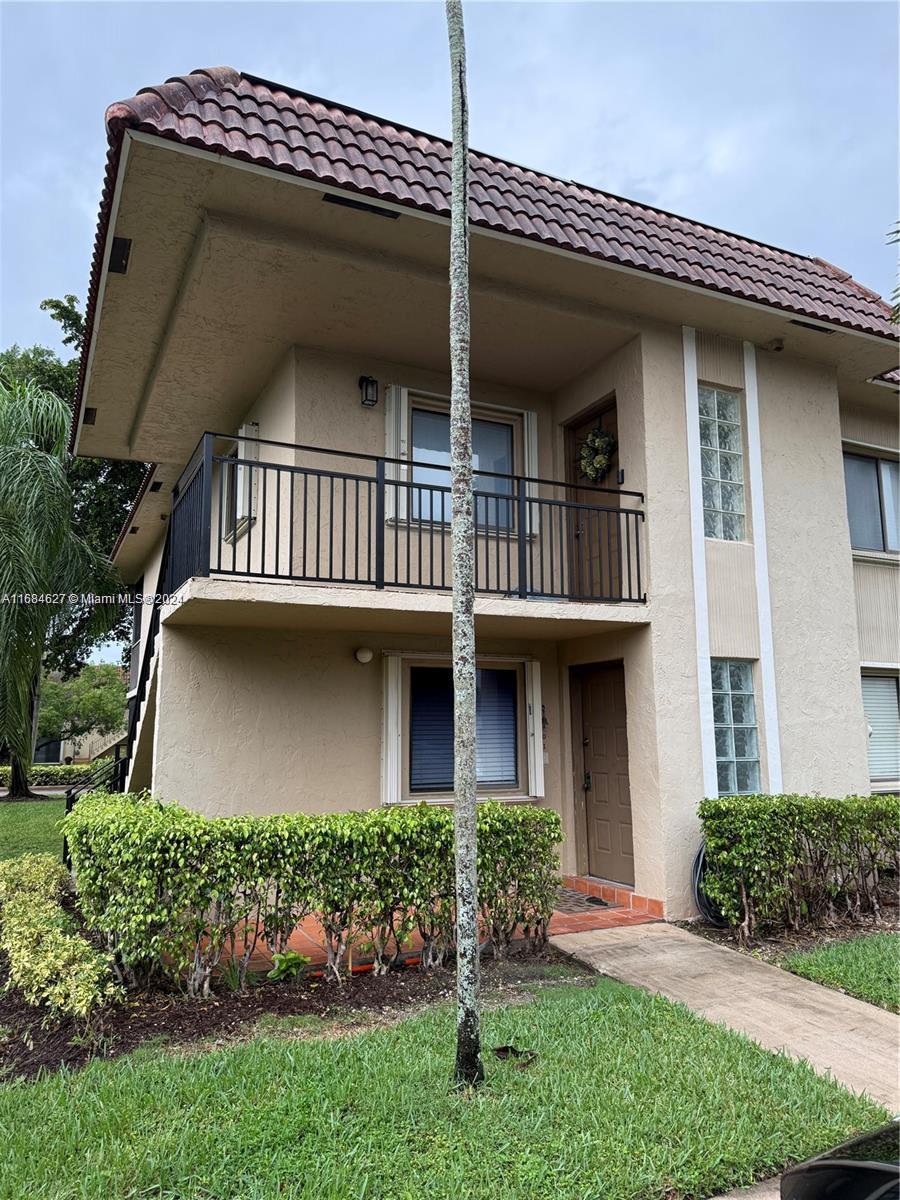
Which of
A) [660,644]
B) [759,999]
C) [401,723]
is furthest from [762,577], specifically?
[759,999]

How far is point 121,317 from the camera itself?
24.7 ft

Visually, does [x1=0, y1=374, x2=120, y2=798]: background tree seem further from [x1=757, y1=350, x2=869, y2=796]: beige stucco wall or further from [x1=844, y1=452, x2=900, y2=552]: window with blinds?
[x1=844, y1=452, x2=900, y2=552]: window with blinds

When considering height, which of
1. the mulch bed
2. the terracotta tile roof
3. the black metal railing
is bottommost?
the mulch bed

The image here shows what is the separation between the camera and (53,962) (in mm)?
4574

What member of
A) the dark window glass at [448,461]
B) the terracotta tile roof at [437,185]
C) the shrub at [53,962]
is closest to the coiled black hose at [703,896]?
the dark window glass at [448,461]

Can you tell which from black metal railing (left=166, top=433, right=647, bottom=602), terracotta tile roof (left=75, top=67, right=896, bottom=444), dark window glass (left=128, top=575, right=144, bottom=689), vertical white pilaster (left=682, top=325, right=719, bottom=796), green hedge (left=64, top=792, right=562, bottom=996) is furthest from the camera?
dark window glass (left=128, top=575, right=144, bottom=689)

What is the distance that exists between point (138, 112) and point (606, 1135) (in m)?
6.46

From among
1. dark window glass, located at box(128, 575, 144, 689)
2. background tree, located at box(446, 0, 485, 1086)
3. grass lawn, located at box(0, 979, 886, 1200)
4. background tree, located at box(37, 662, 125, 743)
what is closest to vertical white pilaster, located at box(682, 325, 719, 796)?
grass lawn, located at box(0, 979, 886, 1200)

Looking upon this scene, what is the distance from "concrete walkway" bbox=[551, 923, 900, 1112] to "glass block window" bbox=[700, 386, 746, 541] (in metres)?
4.17

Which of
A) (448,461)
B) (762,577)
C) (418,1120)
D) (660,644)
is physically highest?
(448,461)

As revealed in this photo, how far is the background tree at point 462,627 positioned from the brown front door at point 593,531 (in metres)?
4.35

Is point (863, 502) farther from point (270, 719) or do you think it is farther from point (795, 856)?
point (270, 719)

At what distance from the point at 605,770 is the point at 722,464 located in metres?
3.62

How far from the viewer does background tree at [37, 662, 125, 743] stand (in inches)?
1014
